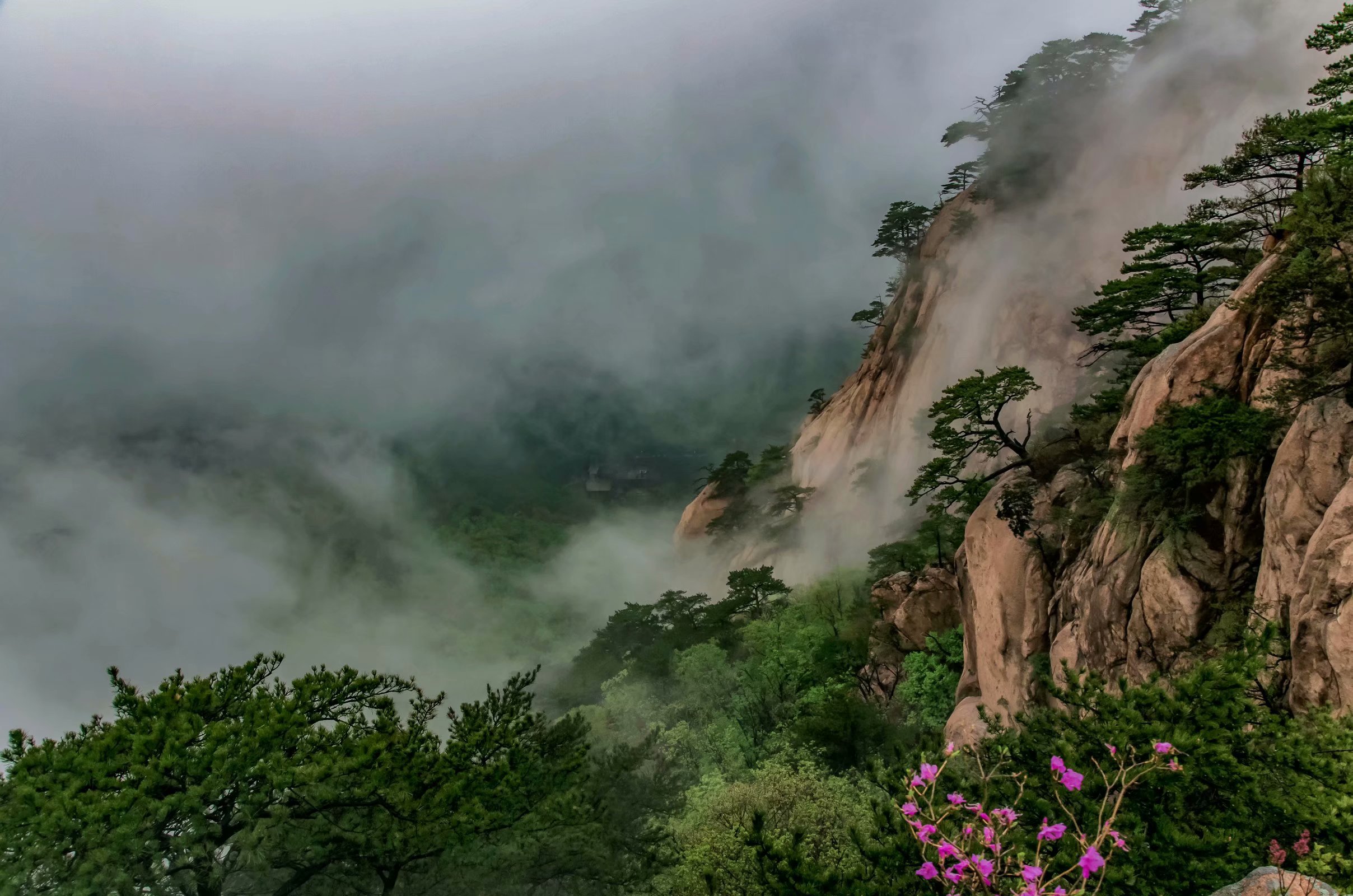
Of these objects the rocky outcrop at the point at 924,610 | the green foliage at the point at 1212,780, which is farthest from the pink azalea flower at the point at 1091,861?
the rocky outcrop at the point at 924,610

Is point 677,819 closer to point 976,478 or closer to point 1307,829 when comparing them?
point 976,478

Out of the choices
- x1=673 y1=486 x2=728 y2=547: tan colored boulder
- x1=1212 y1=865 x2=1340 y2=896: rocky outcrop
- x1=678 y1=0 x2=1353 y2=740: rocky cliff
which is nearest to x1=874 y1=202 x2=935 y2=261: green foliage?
x1=678 y1=0 x2=1353 y2=740: rocky cliff

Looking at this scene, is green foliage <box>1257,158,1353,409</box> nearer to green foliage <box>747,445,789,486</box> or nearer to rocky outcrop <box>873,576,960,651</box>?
rocky outcrop <box>873,576,960,651</box>

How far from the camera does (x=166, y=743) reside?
492 inches

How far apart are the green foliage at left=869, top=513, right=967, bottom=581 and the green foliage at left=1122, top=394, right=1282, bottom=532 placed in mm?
15503

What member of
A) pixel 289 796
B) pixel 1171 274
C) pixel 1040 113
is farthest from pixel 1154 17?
pixel 289 796

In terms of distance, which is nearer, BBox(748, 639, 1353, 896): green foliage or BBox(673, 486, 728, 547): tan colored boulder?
BBox(748, 639, 1353, 896): green foliage

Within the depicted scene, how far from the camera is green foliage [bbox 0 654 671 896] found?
1159 cm

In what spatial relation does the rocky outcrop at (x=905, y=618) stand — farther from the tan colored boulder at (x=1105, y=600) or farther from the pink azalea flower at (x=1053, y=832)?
the pink azalea flower at (x=1053, y=832)

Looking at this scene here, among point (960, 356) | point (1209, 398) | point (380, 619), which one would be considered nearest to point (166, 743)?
point (1209, 398)

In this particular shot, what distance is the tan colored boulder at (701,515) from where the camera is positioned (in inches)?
3243

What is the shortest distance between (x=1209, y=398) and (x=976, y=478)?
10.2 m

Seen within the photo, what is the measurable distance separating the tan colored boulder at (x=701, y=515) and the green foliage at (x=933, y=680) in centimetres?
4746

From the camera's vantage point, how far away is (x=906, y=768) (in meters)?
10.5
